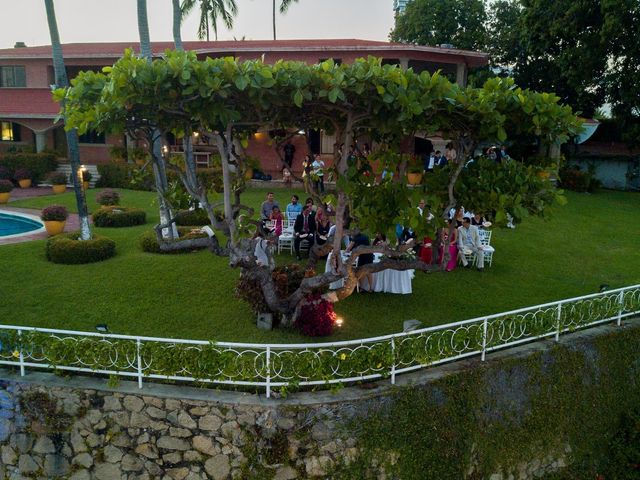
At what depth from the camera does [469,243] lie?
1514 cm

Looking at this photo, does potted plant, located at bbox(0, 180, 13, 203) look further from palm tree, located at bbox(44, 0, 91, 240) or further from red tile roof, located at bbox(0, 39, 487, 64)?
palm tree, located at bbox(44, 0, 91, 240)

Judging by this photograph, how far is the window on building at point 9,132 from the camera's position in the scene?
33094 mm

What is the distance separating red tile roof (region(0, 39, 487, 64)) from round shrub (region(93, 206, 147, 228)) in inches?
393

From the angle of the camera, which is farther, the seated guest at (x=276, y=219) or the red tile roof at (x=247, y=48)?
the red tile roof at (x=247, y=48)

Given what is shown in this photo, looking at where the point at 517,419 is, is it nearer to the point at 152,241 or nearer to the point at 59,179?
the point at 152,241

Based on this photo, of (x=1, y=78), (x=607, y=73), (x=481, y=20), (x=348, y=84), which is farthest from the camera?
(x=481, y=20)

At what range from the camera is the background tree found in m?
36.3

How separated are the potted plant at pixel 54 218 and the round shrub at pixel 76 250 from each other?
2.80 meters

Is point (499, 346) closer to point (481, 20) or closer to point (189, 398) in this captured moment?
point (189, 398)

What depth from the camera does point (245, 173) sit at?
443 inches

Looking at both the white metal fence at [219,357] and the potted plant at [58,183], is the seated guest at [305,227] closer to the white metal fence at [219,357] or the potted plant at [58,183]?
the white metal fence at [219,357]

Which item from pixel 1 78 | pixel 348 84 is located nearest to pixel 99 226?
pixel 348 84

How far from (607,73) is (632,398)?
22.0m

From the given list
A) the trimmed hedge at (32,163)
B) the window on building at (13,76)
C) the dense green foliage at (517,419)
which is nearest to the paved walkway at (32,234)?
the trimmed hedge at (32,163)
